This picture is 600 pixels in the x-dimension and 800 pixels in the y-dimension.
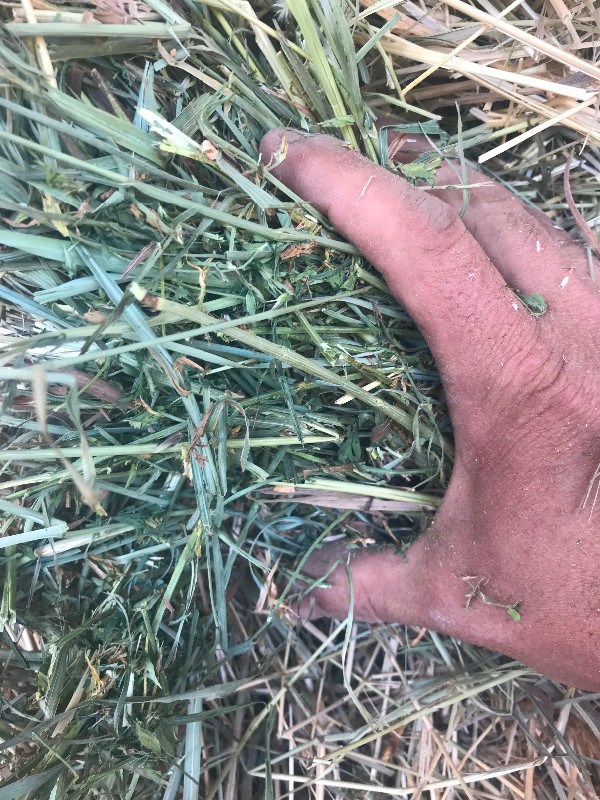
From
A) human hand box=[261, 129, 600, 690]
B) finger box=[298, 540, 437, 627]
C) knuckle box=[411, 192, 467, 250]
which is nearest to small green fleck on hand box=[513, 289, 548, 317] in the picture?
human hand box=[261, 129, 600, 690]

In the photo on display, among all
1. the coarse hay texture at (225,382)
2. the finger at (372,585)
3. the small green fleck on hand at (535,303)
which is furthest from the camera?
the finger at (372,585)

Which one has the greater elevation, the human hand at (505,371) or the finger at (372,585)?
the human hand at (505,371)

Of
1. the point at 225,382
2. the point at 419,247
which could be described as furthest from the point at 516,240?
the point at 225,382

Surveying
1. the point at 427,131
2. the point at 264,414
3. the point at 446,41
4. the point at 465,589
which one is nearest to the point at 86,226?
the point at 264,414

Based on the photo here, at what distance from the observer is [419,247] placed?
0.93 meters

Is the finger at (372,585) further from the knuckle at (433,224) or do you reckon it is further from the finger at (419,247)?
the knuckle at (433,224)

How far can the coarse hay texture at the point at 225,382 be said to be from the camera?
0.85 metres

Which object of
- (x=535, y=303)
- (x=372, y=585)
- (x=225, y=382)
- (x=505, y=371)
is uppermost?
(x=535, y=303)

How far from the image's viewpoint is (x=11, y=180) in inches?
32.0

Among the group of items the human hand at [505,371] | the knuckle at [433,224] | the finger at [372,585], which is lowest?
the finger at [372,585]

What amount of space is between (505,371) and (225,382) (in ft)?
1.76

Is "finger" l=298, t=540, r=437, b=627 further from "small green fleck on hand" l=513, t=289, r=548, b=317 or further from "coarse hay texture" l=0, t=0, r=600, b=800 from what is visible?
"small green fleck on hand" l=513, t=289, r=548, b=317

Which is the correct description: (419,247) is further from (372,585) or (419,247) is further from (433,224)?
(372,585)

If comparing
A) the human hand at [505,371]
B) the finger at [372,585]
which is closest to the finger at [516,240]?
the human hand at [505,371]
